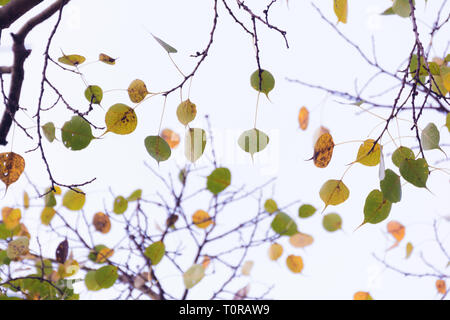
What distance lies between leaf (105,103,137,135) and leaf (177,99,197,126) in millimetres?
60

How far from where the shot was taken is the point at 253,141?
529 mm

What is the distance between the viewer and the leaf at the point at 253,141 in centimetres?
53

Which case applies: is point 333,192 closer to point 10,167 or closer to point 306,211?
point 10,167

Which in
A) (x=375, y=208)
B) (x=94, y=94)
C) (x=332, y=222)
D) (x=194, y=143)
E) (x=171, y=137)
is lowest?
(x=375, y=208)

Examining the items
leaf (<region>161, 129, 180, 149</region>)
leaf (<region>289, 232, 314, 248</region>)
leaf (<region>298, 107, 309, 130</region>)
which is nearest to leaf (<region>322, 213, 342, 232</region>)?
leaf (<region>289, 232, 314, 248</region>)

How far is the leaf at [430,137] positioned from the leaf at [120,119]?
350 millimetres

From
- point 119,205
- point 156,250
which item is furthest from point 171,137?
point 156,250

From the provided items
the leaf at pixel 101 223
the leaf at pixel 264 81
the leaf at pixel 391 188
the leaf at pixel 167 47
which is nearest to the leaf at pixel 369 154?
the leaf at pixel 391 188

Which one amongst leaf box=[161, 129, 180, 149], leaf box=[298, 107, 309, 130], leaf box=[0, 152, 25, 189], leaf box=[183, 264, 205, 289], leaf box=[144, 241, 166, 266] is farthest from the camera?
leaf box=[298, 107, 309, 130]

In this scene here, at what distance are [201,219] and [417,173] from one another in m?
0.98

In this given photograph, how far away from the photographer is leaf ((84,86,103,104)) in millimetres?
584

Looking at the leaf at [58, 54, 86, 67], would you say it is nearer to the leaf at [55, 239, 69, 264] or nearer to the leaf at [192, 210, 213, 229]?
the leaf at [55, 239, 69, 264]
